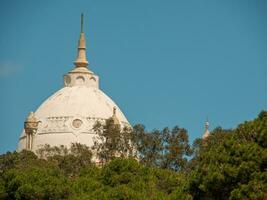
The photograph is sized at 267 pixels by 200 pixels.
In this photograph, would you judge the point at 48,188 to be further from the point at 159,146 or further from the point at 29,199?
the point at 159,146

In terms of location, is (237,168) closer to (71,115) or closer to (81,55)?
(71,115)

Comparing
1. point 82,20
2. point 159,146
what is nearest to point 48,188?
point 159,146

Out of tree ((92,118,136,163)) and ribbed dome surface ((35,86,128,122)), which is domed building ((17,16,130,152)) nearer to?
ribbed dome surface ((35,86,128,122))

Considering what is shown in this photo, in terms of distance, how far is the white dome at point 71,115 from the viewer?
13425 cm

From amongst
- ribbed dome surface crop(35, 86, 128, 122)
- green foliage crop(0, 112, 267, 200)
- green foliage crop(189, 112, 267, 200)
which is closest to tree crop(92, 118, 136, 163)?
green foliage crop(0, 112, 267, 200)

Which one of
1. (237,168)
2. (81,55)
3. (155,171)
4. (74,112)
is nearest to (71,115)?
(74,112)

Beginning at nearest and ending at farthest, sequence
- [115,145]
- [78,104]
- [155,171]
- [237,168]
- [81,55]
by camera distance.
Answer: [237,168], [155,171], [115,145], [78,104], [81,55]

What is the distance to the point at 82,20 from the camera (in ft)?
470

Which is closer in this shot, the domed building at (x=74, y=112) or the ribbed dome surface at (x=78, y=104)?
the domed building at (x=74, y=112)

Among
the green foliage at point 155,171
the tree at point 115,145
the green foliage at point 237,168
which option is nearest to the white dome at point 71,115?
the green foliage at point 155,171

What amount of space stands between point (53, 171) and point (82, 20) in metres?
65.0

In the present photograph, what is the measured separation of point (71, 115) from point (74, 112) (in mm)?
618

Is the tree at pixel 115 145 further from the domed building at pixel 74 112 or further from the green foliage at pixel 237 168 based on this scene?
the green foliage at pixel 237 168

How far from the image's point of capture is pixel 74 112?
137375 mm
